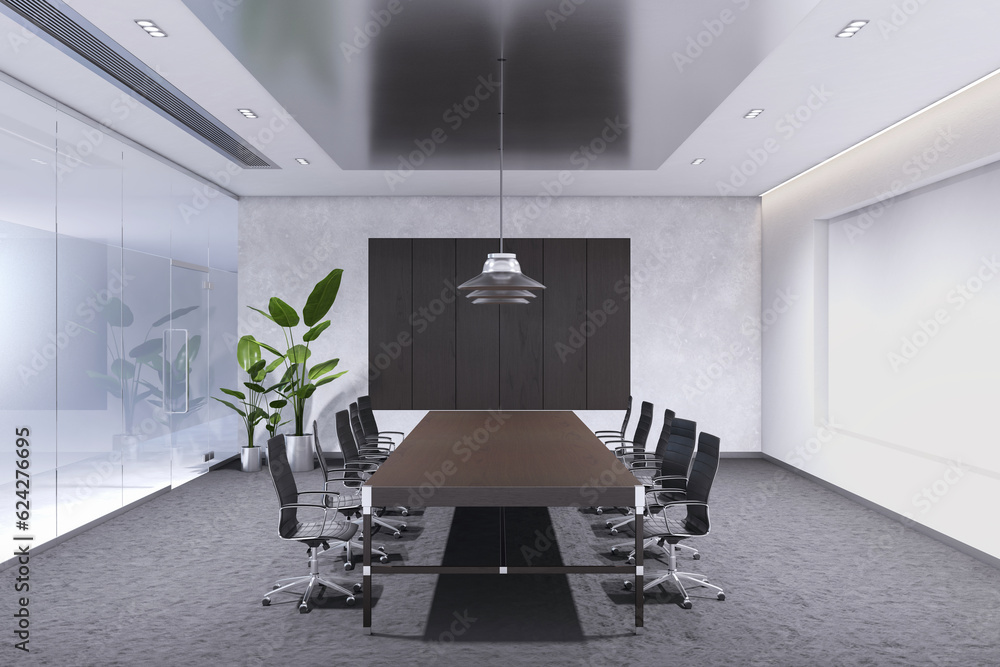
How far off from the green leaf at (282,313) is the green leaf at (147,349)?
1341 millimetres

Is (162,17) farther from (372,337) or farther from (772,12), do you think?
(372,337)

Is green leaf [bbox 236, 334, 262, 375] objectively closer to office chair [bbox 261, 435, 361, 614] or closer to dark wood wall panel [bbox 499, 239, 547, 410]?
dark wood wall panel [bbox 499, 239, 547, 410]

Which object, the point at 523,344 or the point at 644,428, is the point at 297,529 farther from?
the point at 523,344

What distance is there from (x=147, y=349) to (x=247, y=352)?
1.74 meters

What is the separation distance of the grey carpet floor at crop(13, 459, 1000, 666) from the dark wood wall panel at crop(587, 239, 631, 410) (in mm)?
3095

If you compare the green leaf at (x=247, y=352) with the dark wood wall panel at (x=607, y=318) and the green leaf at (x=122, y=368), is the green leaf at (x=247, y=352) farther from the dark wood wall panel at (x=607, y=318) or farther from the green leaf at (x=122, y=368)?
the dark wood wall panel at (x=607, y=318)

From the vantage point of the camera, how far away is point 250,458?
811 centimetres

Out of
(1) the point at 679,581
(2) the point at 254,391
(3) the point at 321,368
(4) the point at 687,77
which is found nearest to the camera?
(1) the point at 679,581

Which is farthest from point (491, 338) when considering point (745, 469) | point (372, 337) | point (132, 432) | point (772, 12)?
point (772, 12)

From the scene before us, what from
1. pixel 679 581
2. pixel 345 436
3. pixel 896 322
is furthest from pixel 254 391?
pixel 896 322

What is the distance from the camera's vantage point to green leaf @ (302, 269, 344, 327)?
7.91m

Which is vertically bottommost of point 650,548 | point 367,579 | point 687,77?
point 650,548

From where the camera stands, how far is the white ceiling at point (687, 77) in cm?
368

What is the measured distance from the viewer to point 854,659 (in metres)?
3.31
